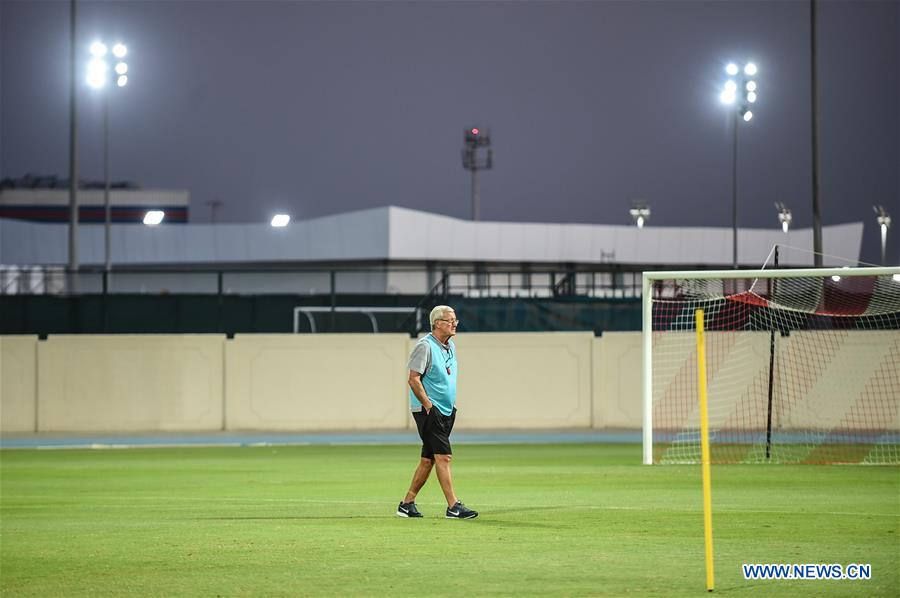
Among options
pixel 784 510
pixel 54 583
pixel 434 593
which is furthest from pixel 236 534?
pixel 784 510

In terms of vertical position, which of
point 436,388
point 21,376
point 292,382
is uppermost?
point 436,388

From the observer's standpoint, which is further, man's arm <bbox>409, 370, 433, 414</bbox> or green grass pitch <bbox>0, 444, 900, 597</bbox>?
man's arm <bbox>409, 370, 433, 414</bbox>

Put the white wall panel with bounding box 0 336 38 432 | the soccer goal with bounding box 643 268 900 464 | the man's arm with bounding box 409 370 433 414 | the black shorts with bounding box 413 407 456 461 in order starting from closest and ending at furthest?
the man's arm with bounding box 409 370 433 414 < the black shorts with bounding box 413 407 456 461 < the soccer goal with bounding box 643 268 900 464 < the white wall panel with bounding box 0 336 38 432

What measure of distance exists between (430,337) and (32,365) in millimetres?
21041

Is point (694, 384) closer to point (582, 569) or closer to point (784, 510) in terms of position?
point (784, 510)

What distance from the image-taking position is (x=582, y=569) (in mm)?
9484

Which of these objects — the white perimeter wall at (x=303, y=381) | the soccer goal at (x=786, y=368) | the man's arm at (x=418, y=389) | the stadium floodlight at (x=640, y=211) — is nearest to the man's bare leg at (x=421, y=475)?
the man's arm at (x=418, y=389)

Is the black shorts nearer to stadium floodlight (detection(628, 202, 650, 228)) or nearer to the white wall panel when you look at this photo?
the white wall panel

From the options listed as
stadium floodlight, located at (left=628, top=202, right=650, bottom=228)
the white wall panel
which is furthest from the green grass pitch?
stadium floodlight, located at (left=628, top=202, right=650, bottom=228)

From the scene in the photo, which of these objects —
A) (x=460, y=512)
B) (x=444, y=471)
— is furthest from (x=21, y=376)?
(x=444, y=471)

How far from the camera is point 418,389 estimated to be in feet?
39.1

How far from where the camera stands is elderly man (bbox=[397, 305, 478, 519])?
11.9m

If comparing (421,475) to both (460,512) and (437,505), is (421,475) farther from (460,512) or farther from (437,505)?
(437,505)

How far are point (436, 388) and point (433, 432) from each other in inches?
16.6
